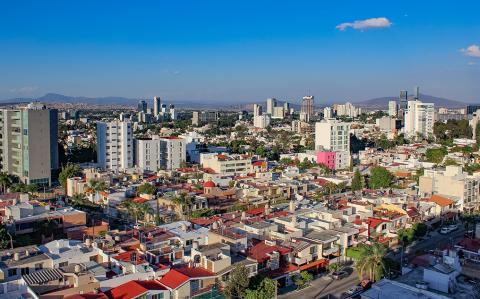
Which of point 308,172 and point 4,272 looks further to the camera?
point 308,172

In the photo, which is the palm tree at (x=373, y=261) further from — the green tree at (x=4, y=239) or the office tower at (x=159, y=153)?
the office tower at (x=159, y=153)

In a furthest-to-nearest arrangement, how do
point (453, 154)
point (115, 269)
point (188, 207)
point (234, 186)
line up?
point (453, 154), point (234, 186), point (188, 207), point (115, 269)

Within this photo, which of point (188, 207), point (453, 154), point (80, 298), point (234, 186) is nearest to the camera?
point (80, 298)

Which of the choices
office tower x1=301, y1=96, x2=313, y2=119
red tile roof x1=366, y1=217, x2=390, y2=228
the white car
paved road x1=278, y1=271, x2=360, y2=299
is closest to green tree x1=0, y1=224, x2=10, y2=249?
paved road x1=278, y1=271, x2=360, y2=299

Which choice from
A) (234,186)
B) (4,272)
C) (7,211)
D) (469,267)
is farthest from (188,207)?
(469,267)

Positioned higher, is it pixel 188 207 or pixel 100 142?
pixel 100 142

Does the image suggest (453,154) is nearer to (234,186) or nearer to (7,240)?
(234,186)
